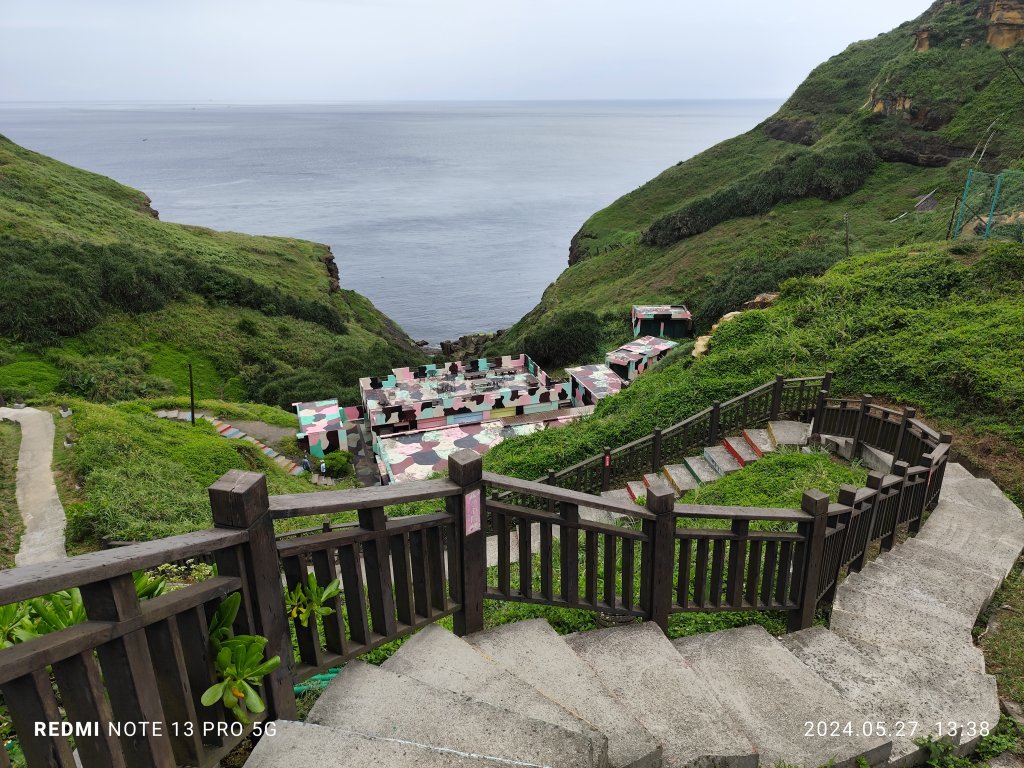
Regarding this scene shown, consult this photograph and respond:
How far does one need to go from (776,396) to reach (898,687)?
7.88m

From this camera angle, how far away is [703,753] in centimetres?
318

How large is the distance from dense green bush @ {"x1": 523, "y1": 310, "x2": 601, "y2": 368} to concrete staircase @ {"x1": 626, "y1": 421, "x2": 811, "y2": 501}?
939 inches

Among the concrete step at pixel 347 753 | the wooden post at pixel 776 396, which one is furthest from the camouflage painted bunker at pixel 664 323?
the concrete step at pixel 347 753

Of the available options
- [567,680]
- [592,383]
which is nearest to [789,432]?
[567,680]

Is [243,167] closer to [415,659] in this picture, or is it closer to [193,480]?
[193,480]

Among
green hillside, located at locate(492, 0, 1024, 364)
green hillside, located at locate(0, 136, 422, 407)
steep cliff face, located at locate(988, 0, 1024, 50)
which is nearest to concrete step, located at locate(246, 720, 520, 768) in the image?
green hillside, located at locate(0, 136, 422, 407)

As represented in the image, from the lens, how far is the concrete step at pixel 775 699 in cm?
349

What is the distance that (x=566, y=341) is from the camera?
3547cm

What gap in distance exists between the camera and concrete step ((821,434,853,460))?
32.6ft

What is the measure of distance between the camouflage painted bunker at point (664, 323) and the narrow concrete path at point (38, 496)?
86.3 ft

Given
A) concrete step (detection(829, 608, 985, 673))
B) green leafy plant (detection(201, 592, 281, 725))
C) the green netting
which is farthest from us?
the green netting

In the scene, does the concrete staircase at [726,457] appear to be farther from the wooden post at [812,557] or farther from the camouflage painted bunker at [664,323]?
the camouflage painted bunker at [664,323]

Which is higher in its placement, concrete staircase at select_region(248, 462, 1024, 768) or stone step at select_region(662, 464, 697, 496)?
concrete staircase at select_region(248, 462, 1024, 768)

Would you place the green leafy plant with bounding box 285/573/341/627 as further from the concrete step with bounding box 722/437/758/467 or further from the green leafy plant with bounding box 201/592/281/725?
the concrete step with bounding box 722/437/758/467
